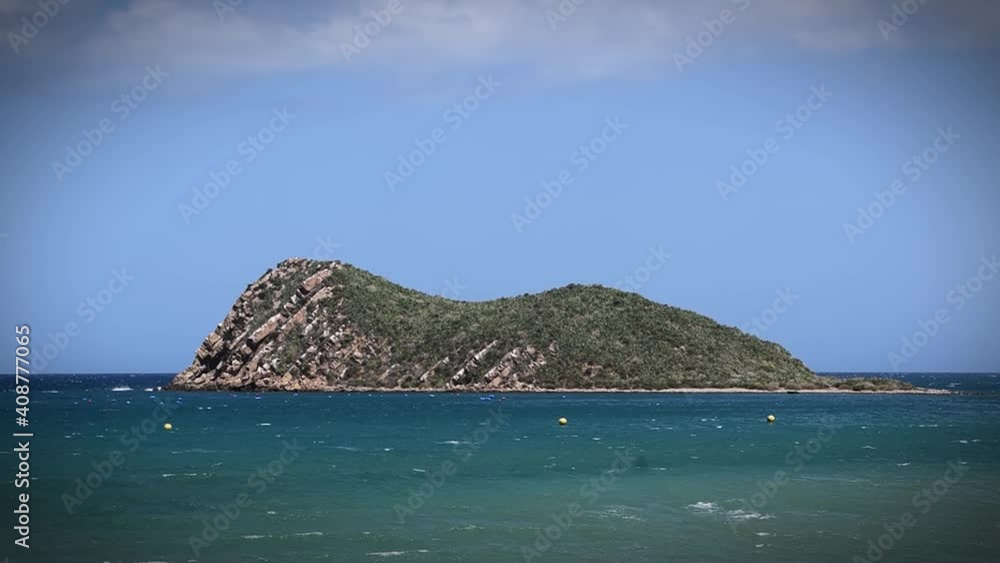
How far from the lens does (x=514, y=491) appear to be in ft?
163

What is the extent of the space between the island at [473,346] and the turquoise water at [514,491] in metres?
62.1

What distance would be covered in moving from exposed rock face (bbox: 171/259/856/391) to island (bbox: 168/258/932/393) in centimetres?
22

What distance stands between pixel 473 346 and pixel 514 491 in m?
114

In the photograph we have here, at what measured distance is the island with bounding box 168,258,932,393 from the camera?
528ft

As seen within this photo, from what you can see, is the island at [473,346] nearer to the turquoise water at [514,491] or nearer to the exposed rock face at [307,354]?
the exposed rock face at [307,354]

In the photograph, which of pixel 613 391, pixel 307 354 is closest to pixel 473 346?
pixel 613 391

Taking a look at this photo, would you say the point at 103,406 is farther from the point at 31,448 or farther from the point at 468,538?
the point at 468,538

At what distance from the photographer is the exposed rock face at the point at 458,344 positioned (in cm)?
16112

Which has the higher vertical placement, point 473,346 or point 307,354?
point 473,346

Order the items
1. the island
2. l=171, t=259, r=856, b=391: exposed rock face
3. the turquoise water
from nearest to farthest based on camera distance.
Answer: the turquoise water < the island < l=171, t=259, r=856, b=391: exposed rock face

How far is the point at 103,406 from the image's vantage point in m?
139

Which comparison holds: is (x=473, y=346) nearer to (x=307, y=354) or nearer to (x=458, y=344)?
(x=458, y=344)

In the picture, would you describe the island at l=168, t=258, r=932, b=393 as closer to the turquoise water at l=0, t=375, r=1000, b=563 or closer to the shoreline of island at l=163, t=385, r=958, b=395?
the shoreline of island at l=163, t=385, r=958, b=395

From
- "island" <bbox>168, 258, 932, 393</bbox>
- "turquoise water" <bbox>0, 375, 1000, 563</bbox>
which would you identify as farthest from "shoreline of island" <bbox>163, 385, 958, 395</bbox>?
"turquoise water" <bbox>0, 375, 1000, 563</bbox>
